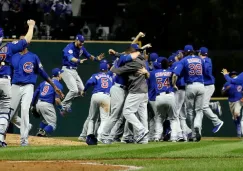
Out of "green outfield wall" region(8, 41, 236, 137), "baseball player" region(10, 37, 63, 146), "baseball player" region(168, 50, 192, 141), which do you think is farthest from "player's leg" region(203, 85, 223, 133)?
"baseball player" region(10, 37, 63, 146)

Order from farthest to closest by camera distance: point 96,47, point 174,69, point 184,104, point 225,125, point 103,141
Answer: point 225,125, point 96,47, point 184,104, point 174,69, point 103,141

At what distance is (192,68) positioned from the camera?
765 inches

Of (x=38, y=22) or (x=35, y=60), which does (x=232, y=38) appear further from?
(x=35, y=60)

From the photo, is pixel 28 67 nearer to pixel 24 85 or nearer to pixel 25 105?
pixel 24 85

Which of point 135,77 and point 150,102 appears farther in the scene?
point 150,102

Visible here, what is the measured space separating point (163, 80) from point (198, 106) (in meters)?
1.19

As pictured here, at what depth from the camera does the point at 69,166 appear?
37.5 feet

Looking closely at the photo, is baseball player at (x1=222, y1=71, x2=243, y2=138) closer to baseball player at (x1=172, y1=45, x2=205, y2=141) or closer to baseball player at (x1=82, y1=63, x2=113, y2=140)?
baseball player at (x1=172, y1=45, x2=205, y2=141)

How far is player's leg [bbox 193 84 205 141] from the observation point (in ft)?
63.6

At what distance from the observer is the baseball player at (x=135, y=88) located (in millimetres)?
16578

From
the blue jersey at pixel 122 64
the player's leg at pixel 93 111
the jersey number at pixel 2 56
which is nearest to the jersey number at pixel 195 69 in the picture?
the player's leg at pixel 93 111

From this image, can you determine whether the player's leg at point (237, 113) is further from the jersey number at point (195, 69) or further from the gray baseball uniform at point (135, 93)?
the gray baseball uniform at point (135, 93)

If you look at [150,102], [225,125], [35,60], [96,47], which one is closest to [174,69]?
[150,102]

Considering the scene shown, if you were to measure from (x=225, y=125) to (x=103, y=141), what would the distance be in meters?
9.13
